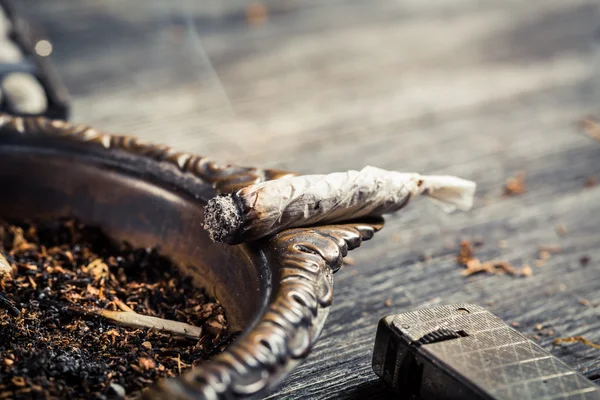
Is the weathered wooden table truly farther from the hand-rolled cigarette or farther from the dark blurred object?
the hand-rolled cigarette

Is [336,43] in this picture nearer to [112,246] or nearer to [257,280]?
[112,246]

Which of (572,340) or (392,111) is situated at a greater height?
(392,111)

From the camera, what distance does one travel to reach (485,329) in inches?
46.2

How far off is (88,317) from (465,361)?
621 mm

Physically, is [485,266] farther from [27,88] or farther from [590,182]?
[27,88]

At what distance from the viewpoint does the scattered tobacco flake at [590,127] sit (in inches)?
92.2

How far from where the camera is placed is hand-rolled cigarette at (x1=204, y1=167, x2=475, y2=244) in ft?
3.63

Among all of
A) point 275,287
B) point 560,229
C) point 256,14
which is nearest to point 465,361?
point 275,287

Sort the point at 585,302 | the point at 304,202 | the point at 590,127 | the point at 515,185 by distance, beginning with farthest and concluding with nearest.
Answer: the point at 590,127 → the point at 515,185 → the point at 585,302 → the point at 304,202

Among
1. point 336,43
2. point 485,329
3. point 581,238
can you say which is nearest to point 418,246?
point 581,238

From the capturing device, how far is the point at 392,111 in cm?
254

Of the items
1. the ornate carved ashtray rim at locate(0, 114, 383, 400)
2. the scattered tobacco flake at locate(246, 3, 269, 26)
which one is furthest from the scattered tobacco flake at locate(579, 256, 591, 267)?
the scattered tobacco flake at locate(246, 3, 269, 26)

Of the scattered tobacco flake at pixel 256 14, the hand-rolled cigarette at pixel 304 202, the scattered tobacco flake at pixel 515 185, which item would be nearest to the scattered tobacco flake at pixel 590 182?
the scattered tobacco flake at pixel 515 185

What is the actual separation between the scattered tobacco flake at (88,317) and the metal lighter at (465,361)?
283mm
